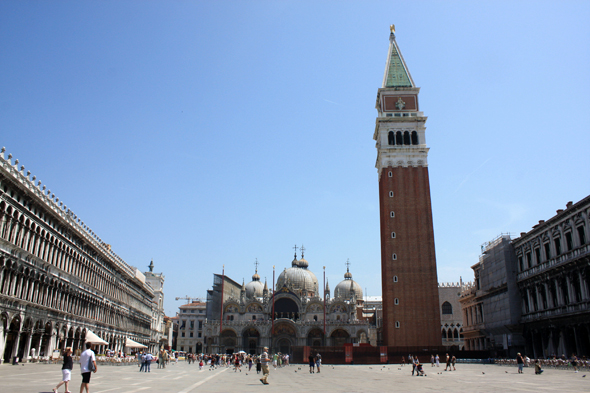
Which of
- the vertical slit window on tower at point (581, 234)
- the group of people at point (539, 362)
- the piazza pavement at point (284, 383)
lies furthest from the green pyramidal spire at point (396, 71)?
the piazza pavement at point (284, 383)

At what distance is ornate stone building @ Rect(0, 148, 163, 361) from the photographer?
28.4 metres

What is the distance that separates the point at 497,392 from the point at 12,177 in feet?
90.9

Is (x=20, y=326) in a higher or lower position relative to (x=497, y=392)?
higher

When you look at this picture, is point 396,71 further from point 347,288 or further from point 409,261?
point 347,288

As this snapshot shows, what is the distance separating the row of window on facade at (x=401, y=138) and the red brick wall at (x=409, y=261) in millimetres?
3760

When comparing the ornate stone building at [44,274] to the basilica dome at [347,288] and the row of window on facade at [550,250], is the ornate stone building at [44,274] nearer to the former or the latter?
the row of window on facade at [550,250]

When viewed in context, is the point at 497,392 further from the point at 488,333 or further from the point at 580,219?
the point at 488,333

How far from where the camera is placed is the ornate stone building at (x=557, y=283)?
34781 millimetres

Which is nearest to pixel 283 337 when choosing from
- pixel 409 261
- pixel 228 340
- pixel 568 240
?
pixel 228 340

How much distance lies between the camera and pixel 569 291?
36344mm

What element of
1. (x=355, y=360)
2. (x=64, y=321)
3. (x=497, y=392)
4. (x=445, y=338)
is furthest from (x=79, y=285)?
(x=445, y=338)

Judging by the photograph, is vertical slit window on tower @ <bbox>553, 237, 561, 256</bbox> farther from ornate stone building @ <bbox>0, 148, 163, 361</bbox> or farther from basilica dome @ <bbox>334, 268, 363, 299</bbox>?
basilica dome @ <bbox>334, 268, 363, 299</bbox>

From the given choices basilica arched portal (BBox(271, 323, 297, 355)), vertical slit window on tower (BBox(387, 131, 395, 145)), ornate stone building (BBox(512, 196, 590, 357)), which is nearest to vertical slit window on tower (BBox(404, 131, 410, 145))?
vertical slit window on tower (BBox(387, 131, 395, 145))

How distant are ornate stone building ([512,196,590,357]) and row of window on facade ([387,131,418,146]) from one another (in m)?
19.3
